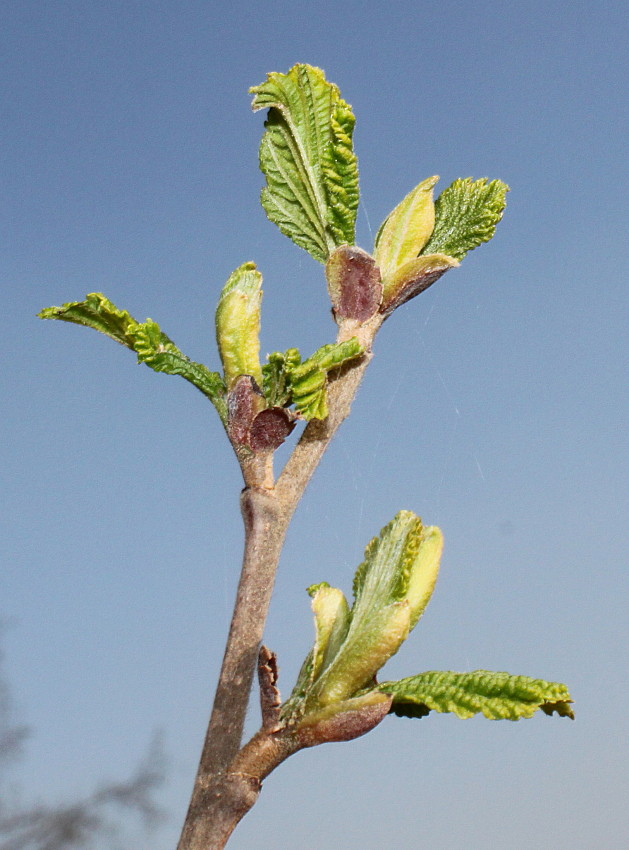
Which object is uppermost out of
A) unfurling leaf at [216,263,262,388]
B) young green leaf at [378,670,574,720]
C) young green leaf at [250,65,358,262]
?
young green leaf at [250,65,358,262]

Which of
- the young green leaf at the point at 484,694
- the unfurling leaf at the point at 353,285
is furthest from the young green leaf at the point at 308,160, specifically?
the young green leaf at the point at 484,694

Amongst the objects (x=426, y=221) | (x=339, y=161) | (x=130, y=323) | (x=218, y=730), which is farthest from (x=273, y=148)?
(x=218, y=730)

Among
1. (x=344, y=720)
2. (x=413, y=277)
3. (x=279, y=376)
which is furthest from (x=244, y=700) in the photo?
(x=413, y=277)

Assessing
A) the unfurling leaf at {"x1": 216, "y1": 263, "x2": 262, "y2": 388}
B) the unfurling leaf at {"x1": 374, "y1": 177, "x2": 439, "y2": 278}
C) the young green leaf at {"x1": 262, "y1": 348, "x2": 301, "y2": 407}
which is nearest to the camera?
the young green leaf at {"x1": 262, "y1": 348, "x2": 301, "y2": 407}

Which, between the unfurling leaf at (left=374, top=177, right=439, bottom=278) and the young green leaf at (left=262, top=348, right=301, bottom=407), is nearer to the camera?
the young green leaf at (left=262, top=348, right=301, bottom=407)

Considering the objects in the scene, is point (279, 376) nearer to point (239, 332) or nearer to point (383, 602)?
point (239, 332)

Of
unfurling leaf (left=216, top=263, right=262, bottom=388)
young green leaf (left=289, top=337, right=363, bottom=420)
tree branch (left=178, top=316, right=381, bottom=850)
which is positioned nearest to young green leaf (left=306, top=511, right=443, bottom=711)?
tree branch (left=178, top=316, right=381, bottom=850)

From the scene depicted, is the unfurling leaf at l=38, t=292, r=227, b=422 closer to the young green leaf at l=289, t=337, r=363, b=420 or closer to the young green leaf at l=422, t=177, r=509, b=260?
the young green leaf at l=289, t=337, r=363, b=420

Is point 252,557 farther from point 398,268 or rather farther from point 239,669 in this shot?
point 398,268
